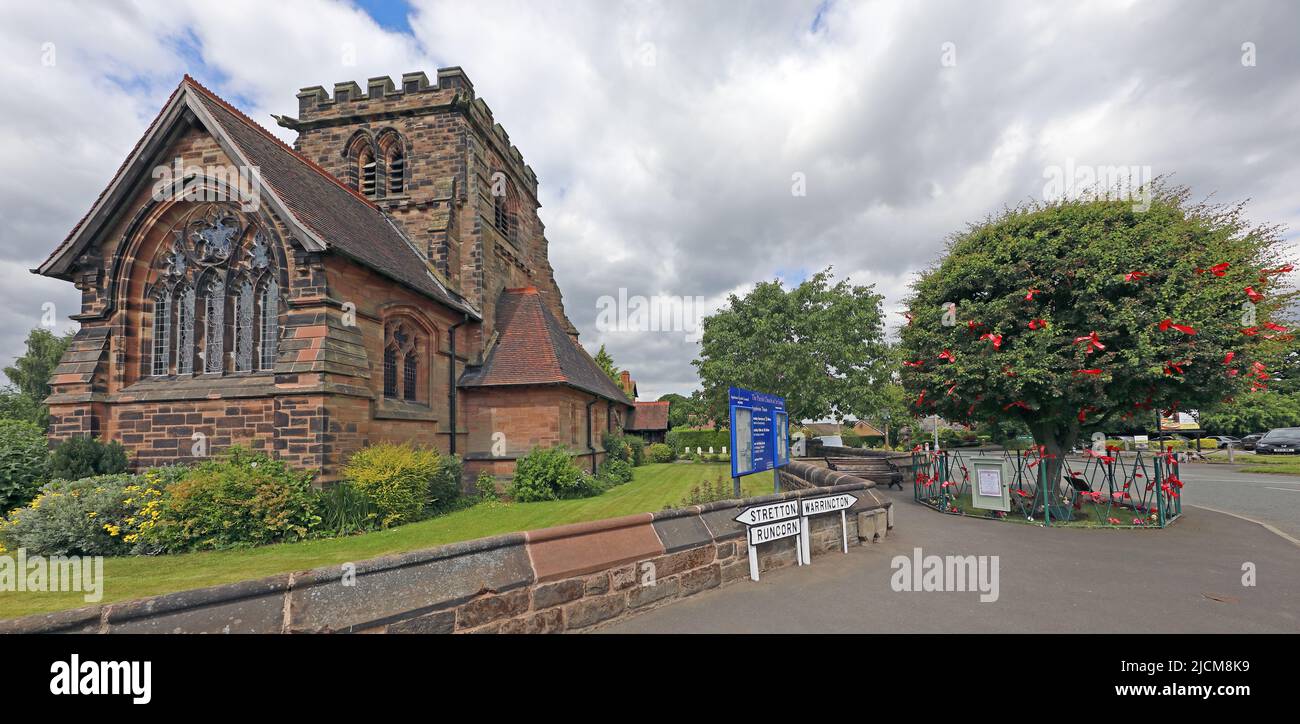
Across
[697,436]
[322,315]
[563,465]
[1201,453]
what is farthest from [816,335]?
[322,315]

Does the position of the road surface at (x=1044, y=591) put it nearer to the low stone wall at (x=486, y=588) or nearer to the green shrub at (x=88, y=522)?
the low stone wall at (x=486, y=588)

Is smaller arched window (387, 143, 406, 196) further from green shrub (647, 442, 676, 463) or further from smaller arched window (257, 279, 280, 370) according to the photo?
green shrub (647, 442, 676, 463)

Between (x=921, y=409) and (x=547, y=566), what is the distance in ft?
39.9

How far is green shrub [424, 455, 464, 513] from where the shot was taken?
14148 millimetres

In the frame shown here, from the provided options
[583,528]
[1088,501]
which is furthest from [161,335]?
[1088,501]

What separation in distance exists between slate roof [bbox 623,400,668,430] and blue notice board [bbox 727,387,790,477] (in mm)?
43662

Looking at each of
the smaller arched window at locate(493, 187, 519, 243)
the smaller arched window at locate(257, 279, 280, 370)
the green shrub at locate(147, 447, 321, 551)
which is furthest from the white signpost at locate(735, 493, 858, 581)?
the smaller arched window at locate(493, 187, 519, 243)

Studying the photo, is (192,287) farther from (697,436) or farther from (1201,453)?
(1201,453)

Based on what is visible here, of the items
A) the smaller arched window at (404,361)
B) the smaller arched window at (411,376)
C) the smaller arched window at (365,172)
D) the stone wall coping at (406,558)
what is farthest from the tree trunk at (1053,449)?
the smaller arched window at (365,172)

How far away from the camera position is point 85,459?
11758 mm

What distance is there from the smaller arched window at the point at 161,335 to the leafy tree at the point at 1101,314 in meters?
18.8

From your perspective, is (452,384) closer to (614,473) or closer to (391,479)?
(391,479)

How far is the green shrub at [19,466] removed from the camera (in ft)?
38.1

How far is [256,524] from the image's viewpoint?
10445mm
